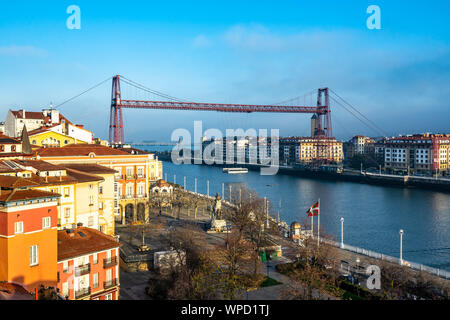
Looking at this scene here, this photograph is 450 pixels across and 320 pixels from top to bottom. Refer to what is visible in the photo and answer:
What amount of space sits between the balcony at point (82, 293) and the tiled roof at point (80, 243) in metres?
0.46

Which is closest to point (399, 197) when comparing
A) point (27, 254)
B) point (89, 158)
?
point (89, 158)

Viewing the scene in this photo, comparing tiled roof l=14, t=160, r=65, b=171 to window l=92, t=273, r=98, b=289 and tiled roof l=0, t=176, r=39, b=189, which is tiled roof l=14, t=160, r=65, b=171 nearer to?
tiled roof l=0, t=176, r=39, b=189

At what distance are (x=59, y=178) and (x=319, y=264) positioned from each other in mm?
4664

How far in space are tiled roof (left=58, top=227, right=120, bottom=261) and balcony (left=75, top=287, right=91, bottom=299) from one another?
460 mm

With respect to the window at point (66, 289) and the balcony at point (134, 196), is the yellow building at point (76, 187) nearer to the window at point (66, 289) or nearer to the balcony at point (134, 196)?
the window at point (66, 289)

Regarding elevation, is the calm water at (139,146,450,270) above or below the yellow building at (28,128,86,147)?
below

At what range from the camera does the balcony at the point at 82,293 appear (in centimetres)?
530

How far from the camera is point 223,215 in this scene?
11281mm

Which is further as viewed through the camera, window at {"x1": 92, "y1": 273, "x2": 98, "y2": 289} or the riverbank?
the riverbank

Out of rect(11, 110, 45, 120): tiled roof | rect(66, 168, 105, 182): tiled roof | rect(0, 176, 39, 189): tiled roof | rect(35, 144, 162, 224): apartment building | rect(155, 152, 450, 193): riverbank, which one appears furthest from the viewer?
rect(155, 152, 450, 193): riverbank

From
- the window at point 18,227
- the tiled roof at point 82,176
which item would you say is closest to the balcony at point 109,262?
the window at point 18,227

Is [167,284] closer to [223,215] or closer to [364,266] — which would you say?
[364,266]

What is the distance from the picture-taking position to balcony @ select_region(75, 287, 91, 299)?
5301 millimetres

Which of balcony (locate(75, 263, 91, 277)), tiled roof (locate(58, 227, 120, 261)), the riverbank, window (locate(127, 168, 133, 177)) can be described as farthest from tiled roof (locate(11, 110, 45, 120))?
the riverbank
